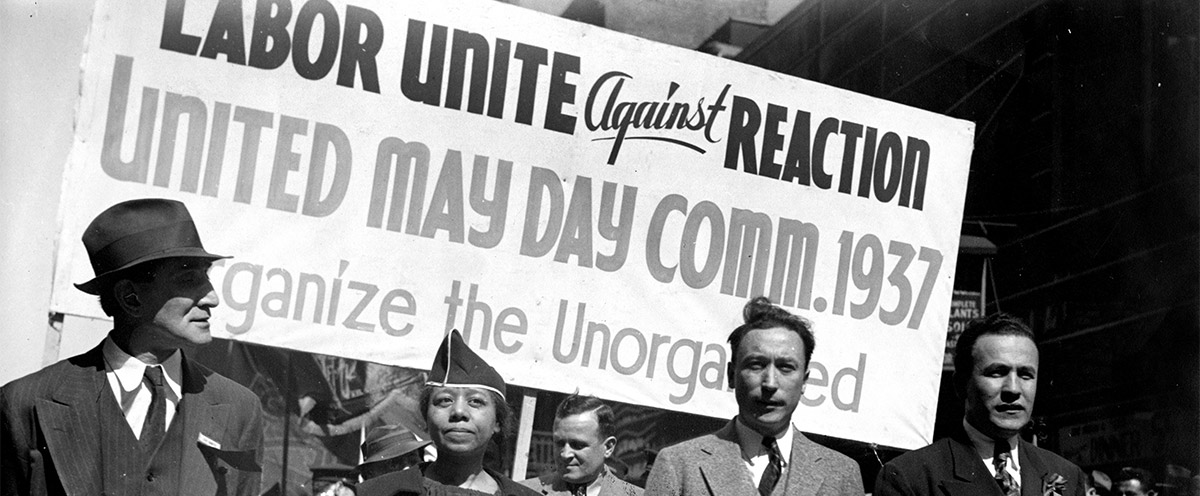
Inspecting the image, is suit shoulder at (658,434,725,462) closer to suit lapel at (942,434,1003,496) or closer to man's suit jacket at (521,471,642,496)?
suit lapel at (942,434,1003,496)

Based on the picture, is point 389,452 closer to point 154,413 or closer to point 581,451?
point 581,451

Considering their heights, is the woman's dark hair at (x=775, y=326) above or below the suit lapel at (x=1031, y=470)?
above

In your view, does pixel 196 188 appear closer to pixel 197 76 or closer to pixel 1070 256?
pixel 197 76

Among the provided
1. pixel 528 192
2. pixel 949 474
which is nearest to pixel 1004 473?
pixel 949 474

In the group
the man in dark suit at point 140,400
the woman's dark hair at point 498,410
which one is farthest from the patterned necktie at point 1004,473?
the man in dark suit at point 140,400

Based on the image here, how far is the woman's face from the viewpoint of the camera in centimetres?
346

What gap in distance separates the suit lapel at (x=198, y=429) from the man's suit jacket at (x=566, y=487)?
3.74 feet

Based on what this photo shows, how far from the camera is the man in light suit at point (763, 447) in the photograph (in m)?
3.39

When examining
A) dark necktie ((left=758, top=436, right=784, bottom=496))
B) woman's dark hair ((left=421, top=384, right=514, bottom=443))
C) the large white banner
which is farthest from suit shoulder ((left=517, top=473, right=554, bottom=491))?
dark necktie ((left=758, top=436, right=784, bottom=496))

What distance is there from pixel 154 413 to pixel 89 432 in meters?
0.16

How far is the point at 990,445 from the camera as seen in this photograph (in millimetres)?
3682

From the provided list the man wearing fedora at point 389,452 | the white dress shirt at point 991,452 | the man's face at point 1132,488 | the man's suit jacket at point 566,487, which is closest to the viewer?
the white dress shirt at point 991,452

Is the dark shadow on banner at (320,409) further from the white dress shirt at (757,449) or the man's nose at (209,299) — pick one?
the white dress shirt at (757,449)

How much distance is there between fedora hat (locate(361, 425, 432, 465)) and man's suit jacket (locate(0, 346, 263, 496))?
1.05m
